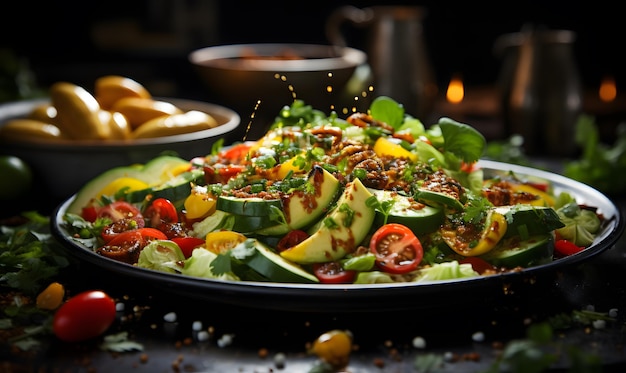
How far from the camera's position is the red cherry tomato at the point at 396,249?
7.44 ft

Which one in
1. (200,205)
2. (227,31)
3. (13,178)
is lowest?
(13,178)

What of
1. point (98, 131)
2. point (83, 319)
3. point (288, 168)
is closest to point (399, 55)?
point (98, 131)

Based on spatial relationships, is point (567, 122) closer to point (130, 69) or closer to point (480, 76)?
point (480, 76)

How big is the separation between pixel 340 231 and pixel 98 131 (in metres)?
1.83

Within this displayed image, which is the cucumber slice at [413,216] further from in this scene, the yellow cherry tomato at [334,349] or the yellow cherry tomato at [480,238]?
the yellow cherry tomato at [334,349]

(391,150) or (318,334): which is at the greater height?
(391,150)

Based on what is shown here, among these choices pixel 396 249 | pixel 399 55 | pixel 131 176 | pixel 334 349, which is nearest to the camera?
pixel 334 349

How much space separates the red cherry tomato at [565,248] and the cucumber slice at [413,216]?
391 mm

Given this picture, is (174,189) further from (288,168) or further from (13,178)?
(13,178)

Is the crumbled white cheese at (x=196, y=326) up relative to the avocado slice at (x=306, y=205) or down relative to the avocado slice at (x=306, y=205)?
down

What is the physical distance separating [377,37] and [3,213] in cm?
264

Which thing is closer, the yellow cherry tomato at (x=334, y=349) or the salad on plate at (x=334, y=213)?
the yellow cherry tomato at (x=334, y=349)

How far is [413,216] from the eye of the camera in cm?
240

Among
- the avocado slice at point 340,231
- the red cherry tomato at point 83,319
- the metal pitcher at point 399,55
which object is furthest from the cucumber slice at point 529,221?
the metal pitcher at point 399,55
